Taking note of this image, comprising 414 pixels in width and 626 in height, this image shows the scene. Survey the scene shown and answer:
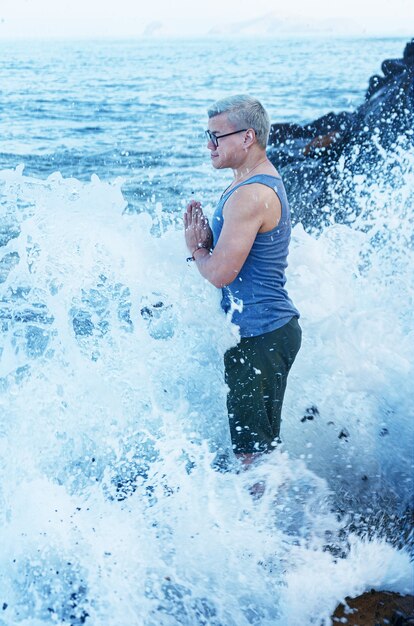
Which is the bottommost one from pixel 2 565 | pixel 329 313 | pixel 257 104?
pixel 2 565

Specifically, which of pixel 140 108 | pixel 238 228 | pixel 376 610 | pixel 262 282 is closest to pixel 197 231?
pixel 238 228

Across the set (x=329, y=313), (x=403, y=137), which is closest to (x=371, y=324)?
(x=329, y=313)

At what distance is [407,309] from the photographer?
449 centimetres

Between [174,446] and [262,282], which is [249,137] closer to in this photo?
[262,282]

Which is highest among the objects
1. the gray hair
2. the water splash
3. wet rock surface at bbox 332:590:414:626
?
the gray hair

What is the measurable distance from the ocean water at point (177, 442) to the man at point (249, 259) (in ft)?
0.53

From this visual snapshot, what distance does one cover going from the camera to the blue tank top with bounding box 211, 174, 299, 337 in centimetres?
280

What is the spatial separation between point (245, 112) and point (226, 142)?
148mm

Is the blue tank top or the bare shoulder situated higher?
the bare shoulder

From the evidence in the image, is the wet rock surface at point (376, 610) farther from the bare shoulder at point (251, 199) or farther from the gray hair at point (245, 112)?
the gray hair at point (245, 112)

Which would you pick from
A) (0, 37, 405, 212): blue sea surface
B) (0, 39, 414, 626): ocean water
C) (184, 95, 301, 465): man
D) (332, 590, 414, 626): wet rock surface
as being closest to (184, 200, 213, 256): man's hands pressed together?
(184, 95, 301, 465): man

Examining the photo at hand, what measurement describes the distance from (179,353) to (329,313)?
100cm

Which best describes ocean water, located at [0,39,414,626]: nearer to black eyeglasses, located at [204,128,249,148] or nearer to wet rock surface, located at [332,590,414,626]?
wet rock surface, located at [332,590,414,626]

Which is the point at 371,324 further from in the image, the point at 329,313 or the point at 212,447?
the point at 212,447
